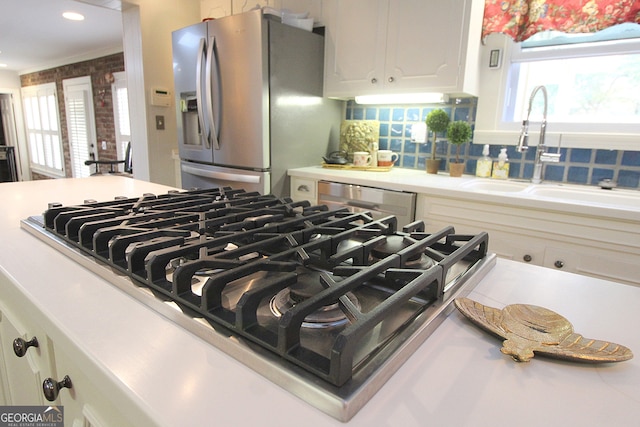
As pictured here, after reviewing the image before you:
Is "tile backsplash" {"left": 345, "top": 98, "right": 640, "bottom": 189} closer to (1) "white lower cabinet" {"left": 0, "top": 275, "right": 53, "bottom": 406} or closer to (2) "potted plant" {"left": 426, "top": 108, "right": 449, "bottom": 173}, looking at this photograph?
(2) "potted plant" {"left": 426, "top": 108, "right": 449, "bottom": 173}

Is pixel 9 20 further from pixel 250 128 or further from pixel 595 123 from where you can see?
pixel 595 123

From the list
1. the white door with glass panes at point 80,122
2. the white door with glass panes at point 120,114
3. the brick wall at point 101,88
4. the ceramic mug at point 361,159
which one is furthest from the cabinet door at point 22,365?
the white door with glass panes at point 80,122

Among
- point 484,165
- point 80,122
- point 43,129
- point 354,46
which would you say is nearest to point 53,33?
point 80,122

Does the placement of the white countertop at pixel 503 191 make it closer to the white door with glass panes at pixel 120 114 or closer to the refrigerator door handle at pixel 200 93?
the refrigerator door handle at pixel 200 93

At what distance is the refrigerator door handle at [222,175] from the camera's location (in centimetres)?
241

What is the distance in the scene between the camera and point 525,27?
1.99 metres

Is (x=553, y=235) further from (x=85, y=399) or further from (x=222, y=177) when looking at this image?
(x=222, y=177)

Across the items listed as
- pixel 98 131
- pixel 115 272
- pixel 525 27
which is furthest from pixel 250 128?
pixel 98 131

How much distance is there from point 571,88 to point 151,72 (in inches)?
115

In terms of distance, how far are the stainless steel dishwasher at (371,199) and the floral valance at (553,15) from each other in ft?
3.48

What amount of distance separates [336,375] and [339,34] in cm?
246

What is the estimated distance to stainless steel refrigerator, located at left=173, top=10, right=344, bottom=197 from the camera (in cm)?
230

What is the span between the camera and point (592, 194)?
1.86 metres

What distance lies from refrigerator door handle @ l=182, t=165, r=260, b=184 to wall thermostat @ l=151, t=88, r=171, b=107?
0.65 m
